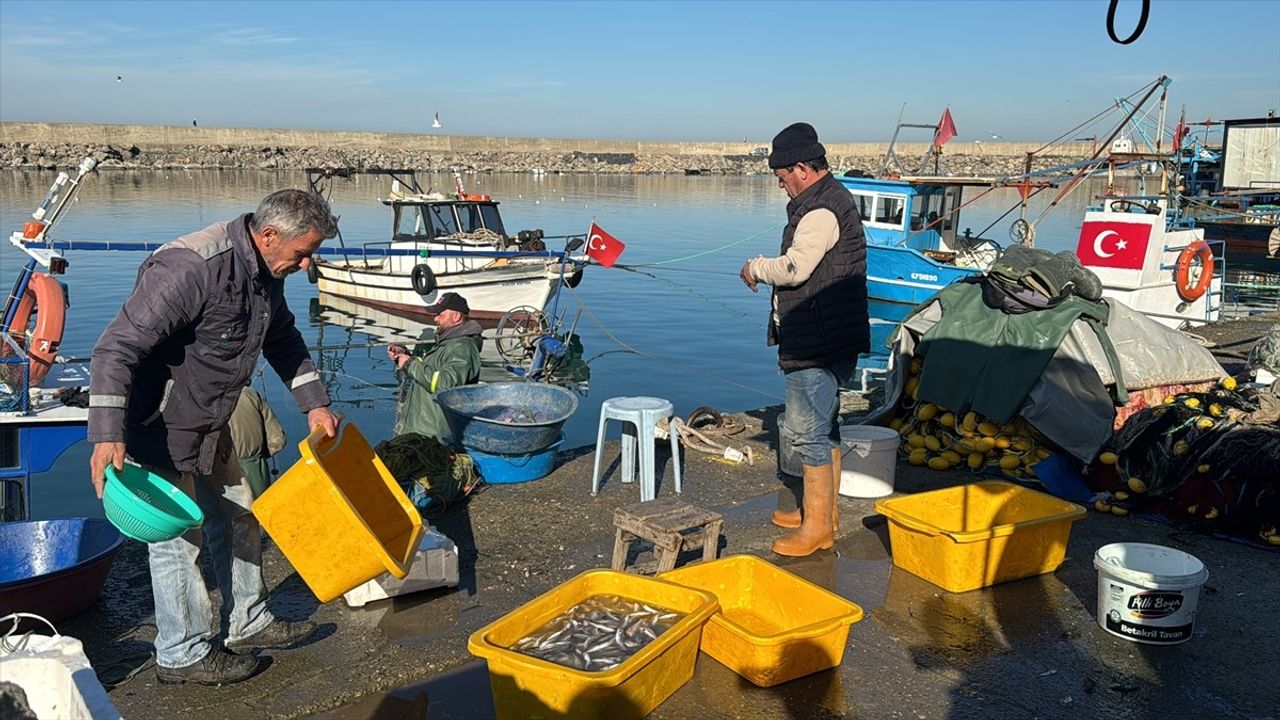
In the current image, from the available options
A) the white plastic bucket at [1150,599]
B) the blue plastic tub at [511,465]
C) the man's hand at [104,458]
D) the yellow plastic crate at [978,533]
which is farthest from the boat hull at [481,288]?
the man's hand at [104,458]

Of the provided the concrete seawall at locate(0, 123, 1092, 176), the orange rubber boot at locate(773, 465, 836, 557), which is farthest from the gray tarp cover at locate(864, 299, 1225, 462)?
the concrete seawall at locate(0, 123, 1092, 176)

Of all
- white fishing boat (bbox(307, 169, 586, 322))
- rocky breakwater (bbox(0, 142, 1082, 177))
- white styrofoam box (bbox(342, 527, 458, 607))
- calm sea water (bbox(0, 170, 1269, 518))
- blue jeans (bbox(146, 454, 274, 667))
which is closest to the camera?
blue jeans (bbox(146, 454, 274, 667))

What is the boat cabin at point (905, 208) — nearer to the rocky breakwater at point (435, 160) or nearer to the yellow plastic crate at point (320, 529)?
the yellow plastic crate at point (320, 529)

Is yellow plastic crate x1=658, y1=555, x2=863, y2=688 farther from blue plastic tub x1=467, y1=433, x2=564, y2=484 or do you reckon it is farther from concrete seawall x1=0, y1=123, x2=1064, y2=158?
concrete seawall x1=0, y1=123, x2=1064, y2=158

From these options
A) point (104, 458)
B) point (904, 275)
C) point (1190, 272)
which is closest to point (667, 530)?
point (104, 458)

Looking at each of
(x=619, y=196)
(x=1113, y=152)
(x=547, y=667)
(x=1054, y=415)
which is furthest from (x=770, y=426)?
(x=619, y=196)

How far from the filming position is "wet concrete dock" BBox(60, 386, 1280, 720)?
344 cm

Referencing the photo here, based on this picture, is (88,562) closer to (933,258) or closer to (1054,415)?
(1054,415)

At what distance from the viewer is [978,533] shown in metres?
4.30

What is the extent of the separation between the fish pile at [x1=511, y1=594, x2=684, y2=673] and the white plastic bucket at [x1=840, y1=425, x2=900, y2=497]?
251 centimetres

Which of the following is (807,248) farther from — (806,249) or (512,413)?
(512,413)

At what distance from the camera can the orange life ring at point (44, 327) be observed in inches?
233

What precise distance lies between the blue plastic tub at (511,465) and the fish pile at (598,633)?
98.3 inches

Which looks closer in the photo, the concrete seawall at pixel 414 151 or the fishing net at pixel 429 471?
the fishing net at pixel 429 471
